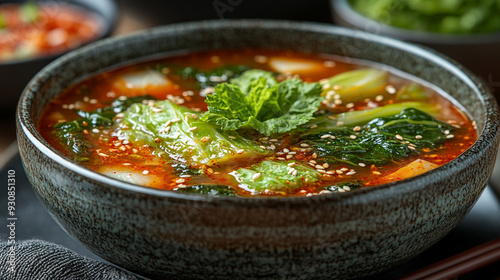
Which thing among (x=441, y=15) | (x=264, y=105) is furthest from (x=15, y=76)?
→ (x=441, y=15)

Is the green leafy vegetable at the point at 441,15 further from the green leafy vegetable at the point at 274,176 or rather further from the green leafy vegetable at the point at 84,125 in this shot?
the green leafy vegetable at the point at 274,176

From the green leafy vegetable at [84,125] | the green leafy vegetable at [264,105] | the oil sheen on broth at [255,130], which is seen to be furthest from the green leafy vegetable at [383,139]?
the green leafy vegetable at [84,125]

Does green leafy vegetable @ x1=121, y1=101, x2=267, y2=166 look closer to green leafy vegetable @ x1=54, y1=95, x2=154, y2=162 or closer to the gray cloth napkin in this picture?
green leafy vegetable @ x1=54, y1=95, x2=154, y2=162

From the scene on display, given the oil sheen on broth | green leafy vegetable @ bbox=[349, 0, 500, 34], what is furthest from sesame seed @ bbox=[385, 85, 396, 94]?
green leafy vegetable @ bbox=[349, 0, 500, 34]

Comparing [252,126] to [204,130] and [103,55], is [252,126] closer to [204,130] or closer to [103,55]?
[204,130]

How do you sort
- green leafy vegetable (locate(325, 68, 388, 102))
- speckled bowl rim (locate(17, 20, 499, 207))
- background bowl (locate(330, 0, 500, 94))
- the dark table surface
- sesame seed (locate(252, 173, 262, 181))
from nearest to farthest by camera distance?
speckled bowl rim (locate(17, 20, 499, 207))
sesame seed (locate(252, 173, 262, 181))
the dark table surface
green leafy vegetable (locate(325, 68, 388, 102))
background bowl (locate(330, 0, 500, 94))

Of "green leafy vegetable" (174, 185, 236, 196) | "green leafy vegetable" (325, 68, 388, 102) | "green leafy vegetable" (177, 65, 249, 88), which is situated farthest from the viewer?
"green leafy vegetable" (177, 65, 249, 88)

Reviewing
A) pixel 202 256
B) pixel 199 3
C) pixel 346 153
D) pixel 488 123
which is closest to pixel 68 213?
pixel 202 256
